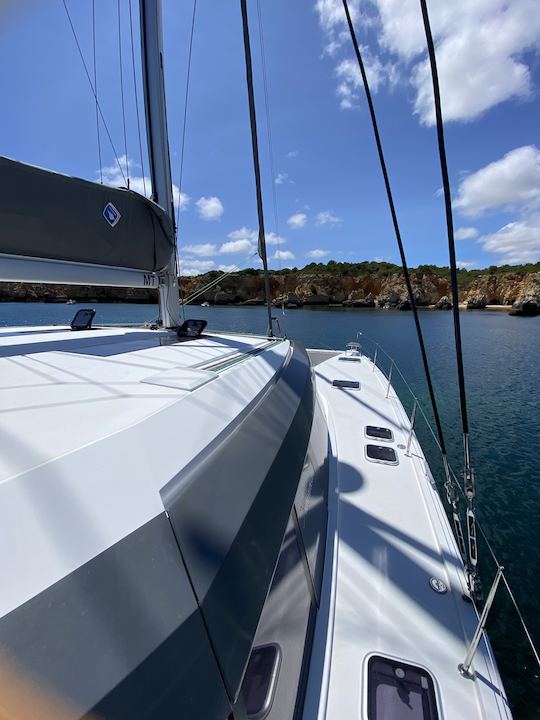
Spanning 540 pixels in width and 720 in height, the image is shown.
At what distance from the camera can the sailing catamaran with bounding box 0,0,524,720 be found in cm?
68

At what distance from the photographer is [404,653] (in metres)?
1.83

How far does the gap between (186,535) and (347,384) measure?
572 cm

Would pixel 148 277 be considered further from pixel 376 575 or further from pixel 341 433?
pixel 376 575

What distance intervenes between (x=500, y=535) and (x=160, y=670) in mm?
5417

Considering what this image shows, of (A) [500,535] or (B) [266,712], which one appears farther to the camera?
(A) [500,535]

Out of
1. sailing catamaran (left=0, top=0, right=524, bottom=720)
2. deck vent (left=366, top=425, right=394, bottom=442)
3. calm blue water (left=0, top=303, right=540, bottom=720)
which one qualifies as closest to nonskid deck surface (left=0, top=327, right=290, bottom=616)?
sailing catamaran (left=0, top=0, right=524, bottom=720)

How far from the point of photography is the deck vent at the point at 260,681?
1143 millimetres

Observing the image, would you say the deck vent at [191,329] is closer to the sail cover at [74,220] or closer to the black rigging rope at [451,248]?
the sail cover at [74,220]

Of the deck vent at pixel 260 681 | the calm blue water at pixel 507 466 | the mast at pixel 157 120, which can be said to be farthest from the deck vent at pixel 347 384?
the deck vent at pixel 260 681

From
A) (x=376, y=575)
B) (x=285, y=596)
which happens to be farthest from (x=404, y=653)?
(x=285, y=596)

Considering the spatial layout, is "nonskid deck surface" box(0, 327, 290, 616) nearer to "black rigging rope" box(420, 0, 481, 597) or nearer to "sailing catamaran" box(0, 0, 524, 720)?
"sailing catamaran" box(0, 0, 524, 720)

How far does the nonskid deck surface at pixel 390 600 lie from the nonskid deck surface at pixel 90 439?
138 cm

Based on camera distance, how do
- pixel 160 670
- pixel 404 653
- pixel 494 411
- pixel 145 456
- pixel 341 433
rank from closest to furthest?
pixel 160 670 → pixel 145 456 → pixel 404 653 → pixel 341 433 → pixel 494 411

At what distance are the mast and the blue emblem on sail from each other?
954 mm
